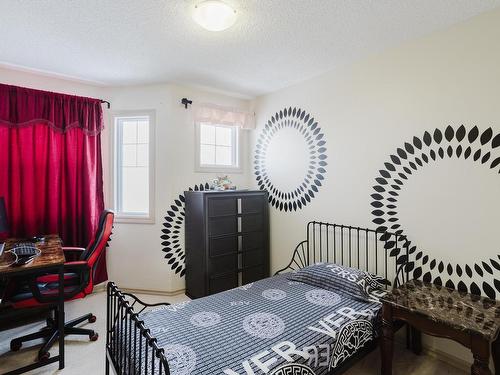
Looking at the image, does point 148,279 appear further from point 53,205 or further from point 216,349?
point 216,349

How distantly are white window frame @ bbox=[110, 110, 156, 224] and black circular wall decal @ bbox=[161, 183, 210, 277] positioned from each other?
0.21 metres

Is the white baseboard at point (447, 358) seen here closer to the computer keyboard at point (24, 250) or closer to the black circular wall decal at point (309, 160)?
the black circular wall decal at point (309, 160)

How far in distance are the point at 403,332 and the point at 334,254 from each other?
888mm

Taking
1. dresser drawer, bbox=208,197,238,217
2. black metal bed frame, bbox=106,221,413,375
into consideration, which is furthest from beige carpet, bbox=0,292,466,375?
dresser drawer, bbox=208,197,238,217

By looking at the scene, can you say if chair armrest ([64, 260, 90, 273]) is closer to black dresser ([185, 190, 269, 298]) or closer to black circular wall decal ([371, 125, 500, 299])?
black dresser ([185, 190, 269, 298])

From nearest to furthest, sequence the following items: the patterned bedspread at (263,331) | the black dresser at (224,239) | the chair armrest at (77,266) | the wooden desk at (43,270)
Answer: the patterned bedspread at (263,331), the wooden desk at (43,270), the chair armrest at (77,266), the black dresser at (224,239)

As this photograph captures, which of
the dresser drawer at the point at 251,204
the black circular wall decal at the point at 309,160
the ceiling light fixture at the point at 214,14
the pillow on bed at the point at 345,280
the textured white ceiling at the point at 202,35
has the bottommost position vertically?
the pillow on bed at the point at 345,280

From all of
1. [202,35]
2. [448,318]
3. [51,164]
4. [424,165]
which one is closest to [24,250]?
[51,164]

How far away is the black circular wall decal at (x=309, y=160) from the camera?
309cm

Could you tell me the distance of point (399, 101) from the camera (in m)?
2.40

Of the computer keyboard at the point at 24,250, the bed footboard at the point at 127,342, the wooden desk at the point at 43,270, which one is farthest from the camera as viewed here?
the computer keyboard at the point at 24,250

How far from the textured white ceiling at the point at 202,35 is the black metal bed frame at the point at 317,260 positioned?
1.73 meters

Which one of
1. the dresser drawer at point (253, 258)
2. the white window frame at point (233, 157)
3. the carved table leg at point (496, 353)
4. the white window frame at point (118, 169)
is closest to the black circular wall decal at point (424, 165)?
the carved table leg at point (496, 353)

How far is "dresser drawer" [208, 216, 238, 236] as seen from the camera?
120 inches
